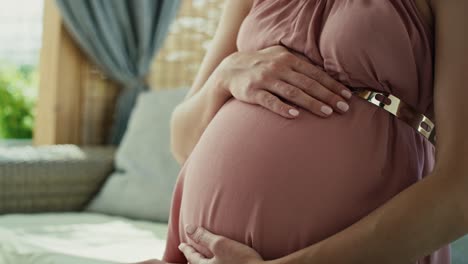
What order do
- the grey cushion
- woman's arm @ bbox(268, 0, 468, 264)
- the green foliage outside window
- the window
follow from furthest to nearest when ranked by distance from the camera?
the green foliage outside window
the window
the grey cushion
woman's arm @ bbox(268, 0, 468, 264)

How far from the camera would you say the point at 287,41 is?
48.8 inches

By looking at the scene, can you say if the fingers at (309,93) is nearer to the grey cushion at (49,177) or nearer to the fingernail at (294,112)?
the fingernail at (294,112)

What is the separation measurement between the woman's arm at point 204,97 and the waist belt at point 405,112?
34cm

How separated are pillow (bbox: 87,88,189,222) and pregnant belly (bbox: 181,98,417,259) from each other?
172 cm

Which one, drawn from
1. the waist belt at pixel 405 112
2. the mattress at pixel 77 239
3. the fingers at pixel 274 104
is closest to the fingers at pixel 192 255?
the fingers at pixel 274 104

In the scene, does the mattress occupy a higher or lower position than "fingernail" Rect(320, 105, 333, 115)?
lower

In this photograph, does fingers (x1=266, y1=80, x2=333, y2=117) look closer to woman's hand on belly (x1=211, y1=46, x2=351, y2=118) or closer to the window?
woman's hand on belly (x1=211, y1=46, x2=351, y2=118)

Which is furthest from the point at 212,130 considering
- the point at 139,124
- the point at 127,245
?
the point at 139,124

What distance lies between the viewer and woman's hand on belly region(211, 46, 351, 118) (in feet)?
3.77

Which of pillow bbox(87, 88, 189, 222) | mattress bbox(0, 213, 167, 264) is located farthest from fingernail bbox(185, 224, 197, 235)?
pillow bbox(87, 88, 189, 222)

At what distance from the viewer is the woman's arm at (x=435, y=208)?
40.4 inches

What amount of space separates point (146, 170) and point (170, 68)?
96 cm

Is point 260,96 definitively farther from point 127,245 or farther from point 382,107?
point 127,245

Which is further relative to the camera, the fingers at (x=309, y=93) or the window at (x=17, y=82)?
the window at (x=17, y=82)
